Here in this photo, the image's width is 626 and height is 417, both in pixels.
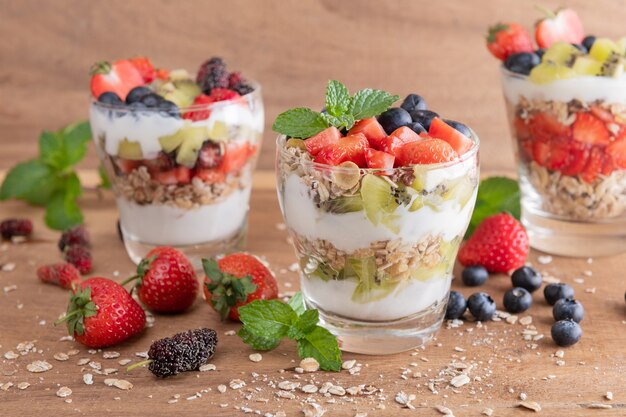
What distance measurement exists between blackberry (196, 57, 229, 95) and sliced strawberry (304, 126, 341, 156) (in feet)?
1.60

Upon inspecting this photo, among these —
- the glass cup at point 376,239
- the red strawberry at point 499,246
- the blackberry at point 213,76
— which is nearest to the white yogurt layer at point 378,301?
the glass cup at point 376,239

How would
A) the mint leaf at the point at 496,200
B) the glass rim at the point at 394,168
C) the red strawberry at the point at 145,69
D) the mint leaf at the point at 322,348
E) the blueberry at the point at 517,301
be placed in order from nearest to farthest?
the glass rim at the point at 394,168, the mint leaf at the point at 322,348, the blueberry at the point at 517,301, the red strawberry at the point at 145,69, the mint leaf at the point at 496,200

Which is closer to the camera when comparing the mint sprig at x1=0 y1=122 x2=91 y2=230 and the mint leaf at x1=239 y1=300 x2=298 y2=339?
the mint leaf at x1=239 y1=300 x2=298 y2=339

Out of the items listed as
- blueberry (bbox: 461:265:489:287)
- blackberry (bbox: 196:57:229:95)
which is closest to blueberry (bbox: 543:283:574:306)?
blueberry (bbox: 461:265:489:287)

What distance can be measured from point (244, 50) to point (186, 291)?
109 cm

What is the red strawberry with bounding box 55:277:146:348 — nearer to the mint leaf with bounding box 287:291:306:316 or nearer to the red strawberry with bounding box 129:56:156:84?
the mint leaf with bounding box 287:291:306:316

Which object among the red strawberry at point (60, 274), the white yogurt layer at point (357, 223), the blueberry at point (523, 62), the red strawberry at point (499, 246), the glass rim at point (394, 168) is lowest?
the red strawberry at point (60, 274)

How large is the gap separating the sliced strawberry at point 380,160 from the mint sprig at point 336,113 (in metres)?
0.09

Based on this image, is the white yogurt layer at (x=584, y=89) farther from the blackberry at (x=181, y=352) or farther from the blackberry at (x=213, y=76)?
the blackberry at (x=181, y=352)

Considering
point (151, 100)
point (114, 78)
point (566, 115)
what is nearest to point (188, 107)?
point (151, 100)

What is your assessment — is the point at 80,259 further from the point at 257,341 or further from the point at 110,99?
the point at 257,341

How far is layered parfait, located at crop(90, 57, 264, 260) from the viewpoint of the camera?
1812 mm

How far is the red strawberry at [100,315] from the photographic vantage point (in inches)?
61.7

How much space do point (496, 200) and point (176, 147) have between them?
781mm
